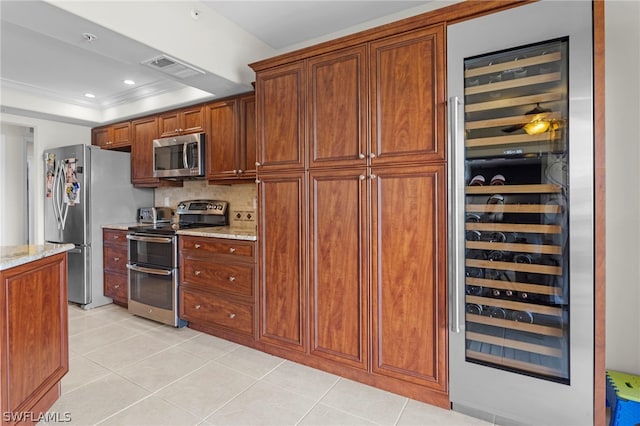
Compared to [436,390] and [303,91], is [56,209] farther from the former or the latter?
[436,390]

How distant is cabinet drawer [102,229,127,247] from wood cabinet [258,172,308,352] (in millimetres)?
2106

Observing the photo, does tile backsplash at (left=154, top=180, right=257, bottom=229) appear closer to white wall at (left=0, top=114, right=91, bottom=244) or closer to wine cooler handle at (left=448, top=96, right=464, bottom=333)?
white wall at (left=0, top=114, right=91, bottom=244)

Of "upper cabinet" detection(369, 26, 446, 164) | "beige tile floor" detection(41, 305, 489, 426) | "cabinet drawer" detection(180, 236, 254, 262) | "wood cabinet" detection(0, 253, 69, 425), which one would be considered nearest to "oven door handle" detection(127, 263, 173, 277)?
"cabinet drawer" detection(180, 236, 254, 262)

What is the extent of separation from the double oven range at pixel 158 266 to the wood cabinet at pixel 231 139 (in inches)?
20.2

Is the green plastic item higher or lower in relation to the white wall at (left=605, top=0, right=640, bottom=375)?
lower

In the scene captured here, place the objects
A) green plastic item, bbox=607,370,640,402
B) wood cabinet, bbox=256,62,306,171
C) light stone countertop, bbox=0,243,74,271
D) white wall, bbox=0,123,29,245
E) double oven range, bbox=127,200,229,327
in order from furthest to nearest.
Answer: white wall, bbox=0,123,29,245
double oven range, bbox=127,200,229,327
wood cabinet, bbox=256,62,306,171
green plastic item, bbox=607,370,640,402
light stone countertop, bbox=0,243,74,271

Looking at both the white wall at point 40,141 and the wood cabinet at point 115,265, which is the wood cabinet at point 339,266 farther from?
the white wall at point 40,141

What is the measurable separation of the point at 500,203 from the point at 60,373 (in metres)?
2.71

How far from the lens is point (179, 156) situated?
360 centimetres

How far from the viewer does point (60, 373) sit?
76.1 inches

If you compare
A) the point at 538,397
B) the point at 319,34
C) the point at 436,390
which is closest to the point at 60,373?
the point at 436,390

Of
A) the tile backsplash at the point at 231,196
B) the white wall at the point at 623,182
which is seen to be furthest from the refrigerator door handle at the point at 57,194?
the white wall at the point at 623,182

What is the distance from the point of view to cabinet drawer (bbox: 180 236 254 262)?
2652mm

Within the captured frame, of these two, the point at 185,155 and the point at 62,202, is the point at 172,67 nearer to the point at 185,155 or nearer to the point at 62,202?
the point at 185,155
